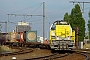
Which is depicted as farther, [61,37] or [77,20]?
[77,20]

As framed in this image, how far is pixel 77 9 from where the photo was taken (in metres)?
70.9

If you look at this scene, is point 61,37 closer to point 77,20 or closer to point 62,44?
point 62,44

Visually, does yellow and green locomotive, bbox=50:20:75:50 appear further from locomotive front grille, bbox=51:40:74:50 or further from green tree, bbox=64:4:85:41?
green tree, bbox=64:4:85:41

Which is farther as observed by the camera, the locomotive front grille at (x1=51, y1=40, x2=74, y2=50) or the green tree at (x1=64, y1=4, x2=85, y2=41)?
the green tree at (x1=64, y1=4, x2=85, y2=41)

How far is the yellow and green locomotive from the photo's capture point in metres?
23.8

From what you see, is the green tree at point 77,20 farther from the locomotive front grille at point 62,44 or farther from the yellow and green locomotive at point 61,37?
the locomotive front grille at point 62,44

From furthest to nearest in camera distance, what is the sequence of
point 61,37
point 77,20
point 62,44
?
point 77,20
point 61,37
point 62,44

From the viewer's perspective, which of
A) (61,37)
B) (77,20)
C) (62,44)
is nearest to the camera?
(62,44)

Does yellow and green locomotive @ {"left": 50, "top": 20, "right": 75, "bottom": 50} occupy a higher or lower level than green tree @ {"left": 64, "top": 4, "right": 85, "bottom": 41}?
lower

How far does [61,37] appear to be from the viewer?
24.3 meters

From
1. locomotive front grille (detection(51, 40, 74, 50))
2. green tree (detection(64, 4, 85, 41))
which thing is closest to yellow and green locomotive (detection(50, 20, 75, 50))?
locomotive front grille (detection(51, 40, 74, 50))

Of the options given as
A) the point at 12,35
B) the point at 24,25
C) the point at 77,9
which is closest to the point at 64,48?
the point at 12,35

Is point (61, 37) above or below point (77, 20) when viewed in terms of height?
below

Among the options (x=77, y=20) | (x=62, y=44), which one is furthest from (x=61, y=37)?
(x=77, y=20)
